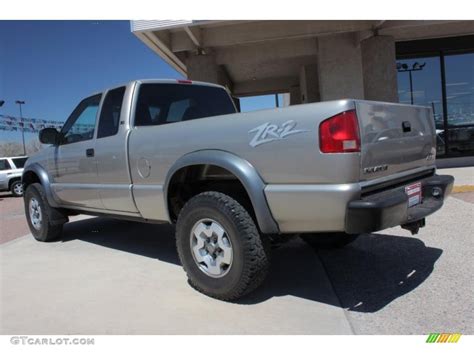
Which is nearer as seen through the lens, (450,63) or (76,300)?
(76,300)

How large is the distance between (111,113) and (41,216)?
2.16 meters

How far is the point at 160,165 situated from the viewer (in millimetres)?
3883

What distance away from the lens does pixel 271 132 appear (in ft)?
10.1

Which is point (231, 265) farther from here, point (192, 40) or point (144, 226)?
point (192, 40)

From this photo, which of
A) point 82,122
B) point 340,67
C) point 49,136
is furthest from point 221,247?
point 340,67

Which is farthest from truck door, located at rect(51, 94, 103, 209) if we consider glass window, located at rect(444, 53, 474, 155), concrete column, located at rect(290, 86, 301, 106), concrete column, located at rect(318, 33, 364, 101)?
concrete column, located at rect(290, 86, 301, 106)

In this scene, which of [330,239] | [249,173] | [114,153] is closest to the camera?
[249,173]

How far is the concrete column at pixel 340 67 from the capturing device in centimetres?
1111

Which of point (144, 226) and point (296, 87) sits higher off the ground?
point (296, 87)

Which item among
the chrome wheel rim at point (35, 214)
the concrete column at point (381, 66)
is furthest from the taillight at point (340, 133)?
the concrete column at point (381, 66)

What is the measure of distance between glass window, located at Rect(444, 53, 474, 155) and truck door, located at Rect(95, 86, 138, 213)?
35.0 feet

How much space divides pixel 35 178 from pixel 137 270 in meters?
2.66

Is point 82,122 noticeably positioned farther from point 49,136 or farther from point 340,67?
point 340,67

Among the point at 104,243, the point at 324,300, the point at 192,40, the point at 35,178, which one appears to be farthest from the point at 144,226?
the point at 192,40
